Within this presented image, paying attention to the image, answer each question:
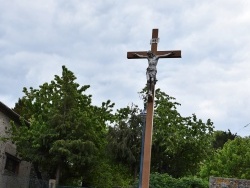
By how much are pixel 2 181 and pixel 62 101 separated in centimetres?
490

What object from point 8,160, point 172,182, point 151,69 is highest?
point 151,69

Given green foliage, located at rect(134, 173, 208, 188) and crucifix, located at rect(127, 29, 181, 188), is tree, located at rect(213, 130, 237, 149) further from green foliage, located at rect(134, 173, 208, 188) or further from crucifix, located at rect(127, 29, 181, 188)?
crucifix, located at rect(127, 29, 181, 188)

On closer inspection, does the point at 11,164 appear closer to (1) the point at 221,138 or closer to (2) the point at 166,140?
(2) the point at 166,140

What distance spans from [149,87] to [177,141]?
15101mm

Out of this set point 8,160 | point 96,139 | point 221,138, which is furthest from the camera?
point 221,138

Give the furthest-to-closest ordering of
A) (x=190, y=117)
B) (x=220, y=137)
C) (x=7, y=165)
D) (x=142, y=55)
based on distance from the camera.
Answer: (x=220, y=137) < (x=190, y=117) < (x=7, y=165) < (x=142, y=55)

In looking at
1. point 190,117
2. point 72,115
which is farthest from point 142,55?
point 190,117

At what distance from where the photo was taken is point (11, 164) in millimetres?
24234

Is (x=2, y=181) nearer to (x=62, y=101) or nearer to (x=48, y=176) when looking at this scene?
(x=48, y=176)

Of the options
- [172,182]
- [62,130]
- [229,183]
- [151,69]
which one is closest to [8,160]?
[62,130]

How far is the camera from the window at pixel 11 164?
23.5m

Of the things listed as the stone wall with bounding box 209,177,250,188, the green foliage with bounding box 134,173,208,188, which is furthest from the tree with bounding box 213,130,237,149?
the stone wall with bounding box 209,177,250,188

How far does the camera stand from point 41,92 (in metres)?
21.9

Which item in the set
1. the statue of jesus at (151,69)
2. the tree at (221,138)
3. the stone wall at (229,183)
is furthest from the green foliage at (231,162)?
the statue of jesus at (151,69)
